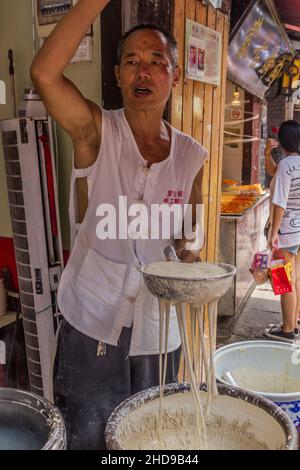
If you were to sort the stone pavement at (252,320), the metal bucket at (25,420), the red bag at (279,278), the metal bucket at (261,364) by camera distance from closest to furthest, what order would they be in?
the metal bucket at (25,420), the metal bucket at (261,364), the red bag at (279,278), the stone pavement at (252,320)

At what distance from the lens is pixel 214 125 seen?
356 cm

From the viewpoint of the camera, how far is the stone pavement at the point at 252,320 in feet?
18.3

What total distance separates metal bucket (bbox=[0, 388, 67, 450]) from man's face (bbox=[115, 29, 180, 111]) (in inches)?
54.3

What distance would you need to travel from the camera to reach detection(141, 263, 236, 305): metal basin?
1469 millimetres

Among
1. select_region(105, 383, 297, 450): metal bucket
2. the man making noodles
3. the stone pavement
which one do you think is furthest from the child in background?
select_region(105, 383, 297, 450): metal bucket

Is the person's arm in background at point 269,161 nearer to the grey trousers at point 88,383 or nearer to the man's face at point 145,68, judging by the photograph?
the man's face at point 145,68

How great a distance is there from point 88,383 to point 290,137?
4.05m

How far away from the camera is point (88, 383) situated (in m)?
2.21

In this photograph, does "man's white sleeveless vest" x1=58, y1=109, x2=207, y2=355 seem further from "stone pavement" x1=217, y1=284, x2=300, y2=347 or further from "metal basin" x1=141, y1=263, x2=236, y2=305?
"stone pavement" x1=217, y1=284, x2=300, y2=347

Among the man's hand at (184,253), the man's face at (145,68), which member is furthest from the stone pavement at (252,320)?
the man's face at (145,68)

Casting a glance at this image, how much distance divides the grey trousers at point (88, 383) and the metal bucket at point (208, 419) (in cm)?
61

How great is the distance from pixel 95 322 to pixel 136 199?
0.63 m

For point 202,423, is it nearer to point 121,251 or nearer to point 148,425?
point 148,425

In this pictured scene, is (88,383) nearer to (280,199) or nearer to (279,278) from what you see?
(279,278)
